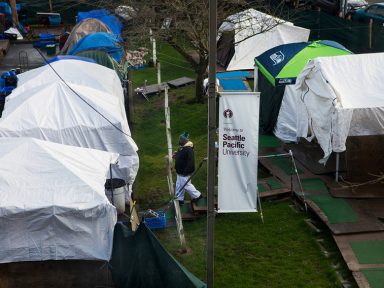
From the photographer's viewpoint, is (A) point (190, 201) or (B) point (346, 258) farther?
(A) point (190, 201)

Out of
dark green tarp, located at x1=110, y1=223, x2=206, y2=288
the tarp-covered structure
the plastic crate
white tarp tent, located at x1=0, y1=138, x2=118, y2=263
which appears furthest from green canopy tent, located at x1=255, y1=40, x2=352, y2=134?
the tarp-covered structure

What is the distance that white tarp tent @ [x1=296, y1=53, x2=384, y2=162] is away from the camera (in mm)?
13266

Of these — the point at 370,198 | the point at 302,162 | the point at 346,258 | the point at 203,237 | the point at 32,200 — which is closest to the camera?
the point at 32,200

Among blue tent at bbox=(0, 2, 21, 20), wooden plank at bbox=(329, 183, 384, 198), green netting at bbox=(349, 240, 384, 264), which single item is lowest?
green netting at bbox=(349, 240, 384, 264)

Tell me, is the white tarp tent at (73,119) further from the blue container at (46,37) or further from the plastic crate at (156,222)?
the blue container at (46,37)

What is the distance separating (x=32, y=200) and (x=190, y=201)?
4.41 m

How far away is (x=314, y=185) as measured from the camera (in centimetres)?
1405

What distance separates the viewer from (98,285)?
34.4 feet

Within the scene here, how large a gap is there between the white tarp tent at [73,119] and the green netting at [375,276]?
18.5 ft

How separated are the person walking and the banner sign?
1942 mm

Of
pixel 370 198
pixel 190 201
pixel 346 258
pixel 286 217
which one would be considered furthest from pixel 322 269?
pixel 190 201

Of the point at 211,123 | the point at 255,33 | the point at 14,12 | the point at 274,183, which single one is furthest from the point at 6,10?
the point at 211,123

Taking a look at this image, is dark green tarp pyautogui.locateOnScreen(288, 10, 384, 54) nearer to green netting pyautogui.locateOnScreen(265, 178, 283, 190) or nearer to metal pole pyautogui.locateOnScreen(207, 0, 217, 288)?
green netting pyautogui.locateOnScreen(265, 178, 283, 190)

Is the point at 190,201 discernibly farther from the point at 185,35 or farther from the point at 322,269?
the point at 185,35
